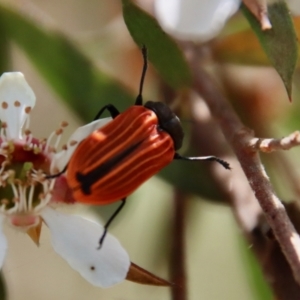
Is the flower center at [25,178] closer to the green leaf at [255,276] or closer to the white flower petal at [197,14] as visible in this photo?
the white flower petal at [197,14]

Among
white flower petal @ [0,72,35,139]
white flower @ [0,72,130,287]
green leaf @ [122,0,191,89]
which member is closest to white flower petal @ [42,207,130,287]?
white flower @ [0,72,130,287]

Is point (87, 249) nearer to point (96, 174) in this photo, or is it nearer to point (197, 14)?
point (96, 174)

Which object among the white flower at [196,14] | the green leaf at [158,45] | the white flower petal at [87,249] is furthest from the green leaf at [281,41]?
the white flower petal at [87,249]

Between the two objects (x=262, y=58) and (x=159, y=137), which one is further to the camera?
(x=262, y=58)

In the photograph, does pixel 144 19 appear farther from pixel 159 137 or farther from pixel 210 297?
pixel 210 297

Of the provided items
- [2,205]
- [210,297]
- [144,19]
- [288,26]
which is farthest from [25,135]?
[210,297]

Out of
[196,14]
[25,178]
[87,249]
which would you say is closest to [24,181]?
[25,178]

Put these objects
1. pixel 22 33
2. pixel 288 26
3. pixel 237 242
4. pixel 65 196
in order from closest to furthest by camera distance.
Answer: pixel 288 26 → pixel 65 196 → pixel 22 33 → pixel 237 242
